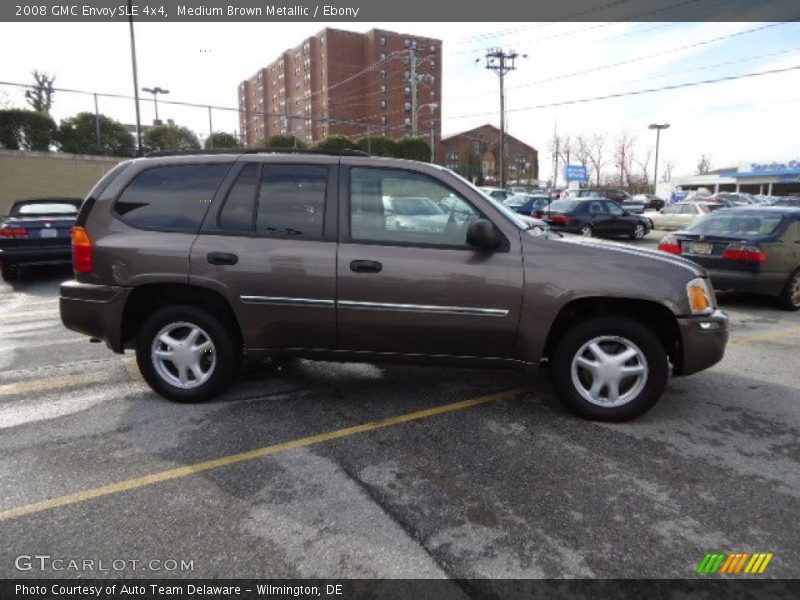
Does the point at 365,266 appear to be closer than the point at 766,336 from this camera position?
Yes

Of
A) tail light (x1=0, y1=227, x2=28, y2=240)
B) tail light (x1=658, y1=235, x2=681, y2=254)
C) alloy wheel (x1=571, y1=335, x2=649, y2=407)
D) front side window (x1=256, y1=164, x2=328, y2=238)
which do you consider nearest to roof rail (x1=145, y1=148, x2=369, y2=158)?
front side window (x1=256, y1=164, x2=328, y2=238)

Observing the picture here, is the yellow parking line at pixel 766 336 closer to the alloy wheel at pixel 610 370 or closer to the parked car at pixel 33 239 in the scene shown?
the alloy wheel at pixel 610 370

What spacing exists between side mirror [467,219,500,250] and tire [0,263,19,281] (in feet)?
32.2

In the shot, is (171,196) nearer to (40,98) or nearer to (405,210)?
(405,210)

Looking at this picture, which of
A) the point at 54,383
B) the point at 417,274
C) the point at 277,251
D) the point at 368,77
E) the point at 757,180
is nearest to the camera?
the point at 417,274

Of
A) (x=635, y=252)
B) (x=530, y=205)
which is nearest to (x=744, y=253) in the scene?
(x=635, y=252)

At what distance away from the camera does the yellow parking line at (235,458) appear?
9.43 ft

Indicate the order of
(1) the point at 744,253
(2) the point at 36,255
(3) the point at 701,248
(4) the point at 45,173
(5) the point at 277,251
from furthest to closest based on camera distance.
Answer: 1. (4) the point at 45,173
2. (2) the point at 36,255
3. (3) the point at 701,248
4. (1) the point at 744,253
5. (5) the point at 277,251

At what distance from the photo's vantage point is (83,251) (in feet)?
13.4

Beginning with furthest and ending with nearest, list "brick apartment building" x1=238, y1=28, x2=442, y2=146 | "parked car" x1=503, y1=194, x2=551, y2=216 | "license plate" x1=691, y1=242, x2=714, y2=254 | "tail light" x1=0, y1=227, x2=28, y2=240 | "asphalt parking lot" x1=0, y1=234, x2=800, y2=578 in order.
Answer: "brick apartment building" x1=238, y1=28, x2=442, y2=146
"parked car" x1=503, y1=194, x2=551, y2=216
"tail light" x1=0, y1=227, x2=28, y2=240
"license plate" x1=691, y1=242, x2=714, y2=254
"asphalt parking lot" x1=0, y1=234, x2=800, y2=578

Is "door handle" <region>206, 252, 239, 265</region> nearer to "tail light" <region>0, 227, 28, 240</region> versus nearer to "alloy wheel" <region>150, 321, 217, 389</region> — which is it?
"alloy wheel" <region>150, 321, 217, 389</region>

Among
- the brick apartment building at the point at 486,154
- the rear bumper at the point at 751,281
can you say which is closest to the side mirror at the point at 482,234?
the rear bumper at the point at 751,281

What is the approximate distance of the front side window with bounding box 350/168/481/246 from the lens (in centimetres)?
384

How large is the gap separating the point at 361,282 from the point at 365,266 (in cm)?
12
